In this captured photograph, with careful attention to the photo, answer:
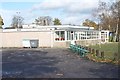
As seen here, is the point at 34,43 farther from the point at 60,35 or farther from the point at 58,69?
the point at 58,69

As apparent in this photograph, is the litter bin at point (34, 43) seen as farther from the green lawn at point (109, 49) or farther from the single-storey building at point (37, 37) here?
the green lawn at point (109, 49)

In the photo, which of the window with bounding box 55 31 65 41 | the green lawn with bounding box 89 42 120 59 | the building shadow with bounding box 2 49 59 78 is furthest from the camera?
the window with bounding box 55 31 65 41

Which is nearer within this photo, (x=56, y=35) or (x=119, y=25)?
(x=56, y=35)

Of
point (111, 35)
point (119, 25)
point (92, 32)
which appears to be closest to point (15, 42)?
point (92, 32)

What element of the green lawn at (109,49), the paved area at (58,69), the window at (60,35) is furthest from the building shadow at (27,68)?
the window at (60,35)

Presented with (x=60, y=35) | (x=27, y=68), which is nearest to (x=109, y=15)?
(x=60, y=35)

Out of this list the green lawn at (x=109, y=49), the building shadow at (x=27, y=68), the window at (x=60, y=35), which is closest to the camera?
the building shadow at (x=27, y=68)

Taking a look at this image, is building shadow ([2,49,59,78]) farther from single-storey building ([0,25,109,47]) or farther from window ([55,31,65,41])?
window ([55,31,65,41])

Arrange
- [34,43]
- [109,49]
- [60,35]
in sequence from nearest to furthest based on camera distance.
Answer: [109,49] → [34,43] → [60,35]

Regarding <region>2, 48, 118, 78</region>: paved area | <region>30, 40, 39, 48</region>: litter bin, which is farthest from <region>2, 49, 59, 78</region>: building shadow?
<region>30, 40, 39, 48</region>: litter bin

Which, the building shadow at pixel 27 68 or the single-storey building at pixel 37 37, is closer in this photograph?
the building shadow at pixel 27 68

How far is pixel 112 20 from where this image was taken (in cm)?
6994

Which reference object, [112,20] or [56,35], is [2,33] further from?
[112,20]

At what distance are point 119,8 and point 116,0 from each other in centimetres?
287
